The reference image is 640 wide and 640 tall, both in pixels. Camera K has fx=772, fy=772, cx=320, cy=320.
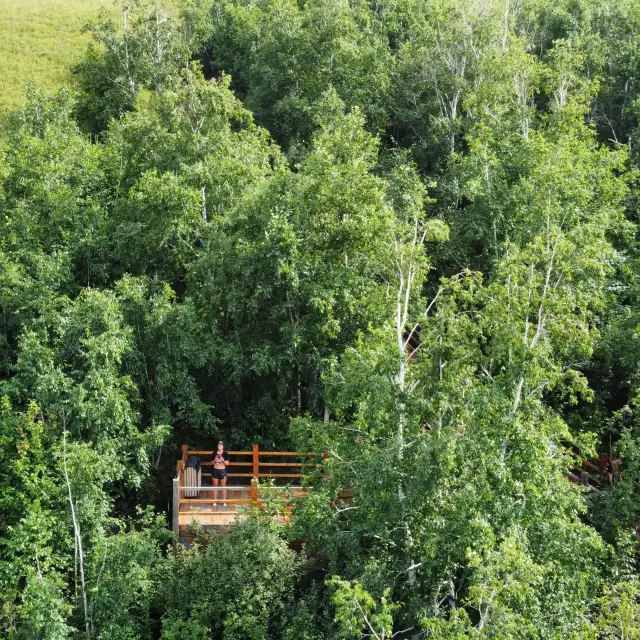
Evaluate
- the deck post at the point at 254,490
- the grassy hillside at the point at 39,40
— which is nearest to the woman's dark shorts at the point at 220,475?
the deck post at the point at 254,490

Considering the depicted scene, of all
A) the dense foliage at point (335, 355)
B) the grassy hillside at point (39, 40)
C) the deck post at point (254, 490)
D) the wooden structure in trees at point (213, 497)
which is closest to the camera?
the dense foliage at point (335, 355)

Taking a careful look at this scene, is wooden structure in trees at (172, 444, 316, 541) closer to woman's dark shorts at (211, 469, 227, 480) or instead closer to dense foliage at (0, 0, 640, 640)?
woman's dark shorts at (211, 469, 227, 480)

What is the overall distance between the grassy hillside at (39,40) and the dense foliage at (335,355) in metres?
16.6

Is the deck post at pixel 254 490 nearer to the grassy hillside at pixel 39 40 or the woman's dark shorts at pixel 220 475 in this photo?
the woman's dark shorts at pixel 220 475

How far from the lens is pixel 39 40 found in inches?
2388

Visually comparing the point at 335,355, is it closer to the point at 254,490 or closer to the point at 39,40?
the point at 254,490

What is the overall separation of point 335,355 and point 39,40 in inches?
1963

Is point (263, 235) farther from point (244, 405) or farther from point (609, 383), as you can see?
point (609, 383)

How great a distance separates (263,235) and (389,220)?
4.99 m

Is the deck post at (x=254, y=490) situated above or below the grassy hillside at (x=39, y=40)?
below

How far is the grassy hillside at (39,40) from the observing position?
179ft

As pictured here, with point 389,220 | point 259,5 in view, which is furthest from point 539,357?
point 259,5

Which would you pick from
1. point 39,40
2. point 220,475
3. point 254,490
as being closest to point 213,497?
point 220,475

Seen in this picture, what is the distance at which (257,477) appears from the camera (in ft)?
70.3
